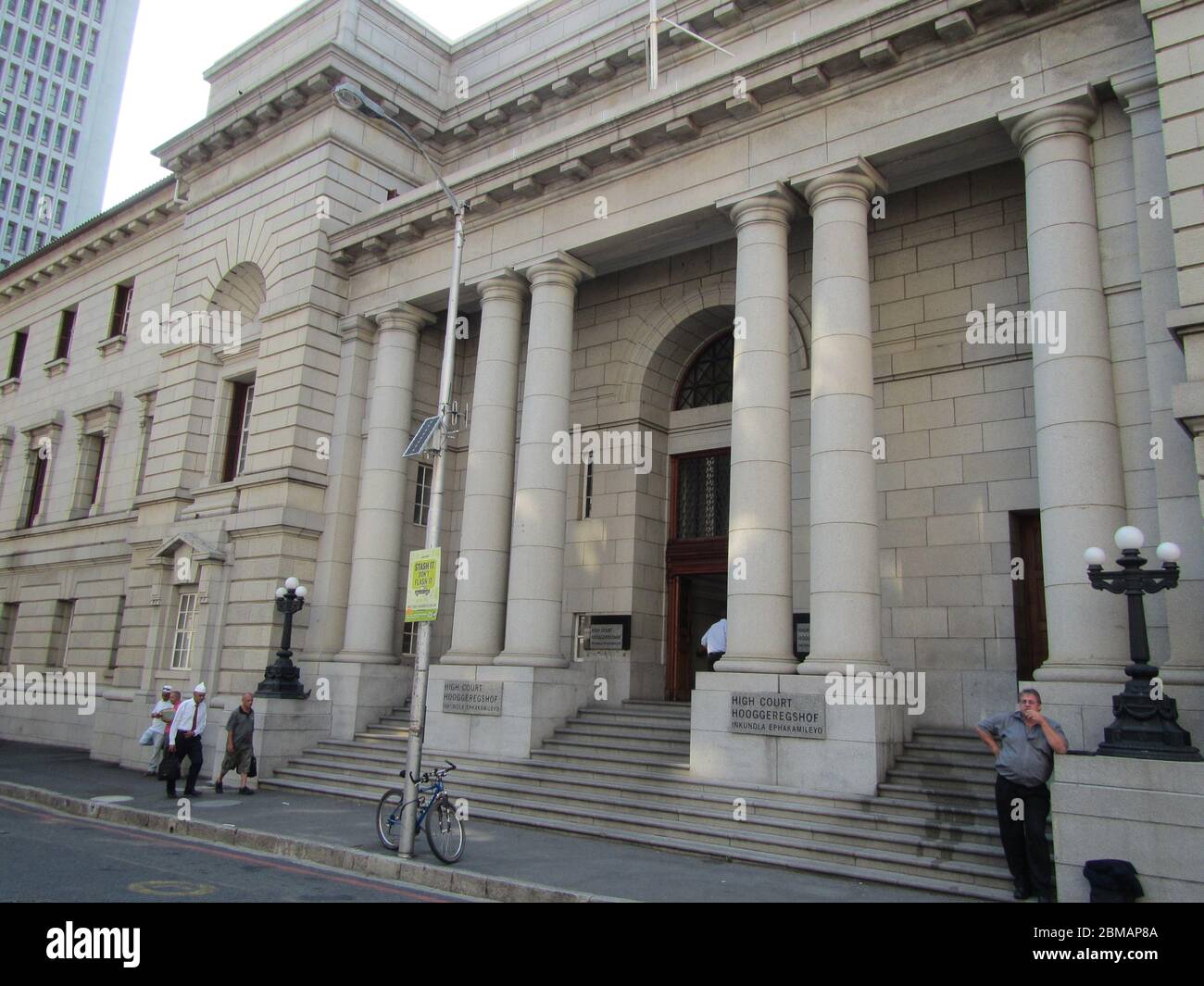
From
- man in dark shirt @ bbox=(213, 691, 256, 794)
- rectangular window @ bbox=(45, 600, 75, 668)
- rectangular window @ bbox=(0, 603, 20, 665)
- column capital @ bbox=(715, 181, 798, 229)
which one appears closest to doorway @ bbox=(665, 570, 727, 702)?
column capital @ bbox=(715, 181, 798, 229)

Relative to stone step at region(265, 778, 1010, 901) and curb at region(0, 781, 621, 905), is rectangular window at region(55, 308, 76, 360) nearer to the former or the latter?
curb at region(0, 781, 621, 905)

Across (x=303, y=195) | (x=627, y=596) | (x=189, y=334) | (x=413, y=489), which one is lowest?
(x=627, y=596)

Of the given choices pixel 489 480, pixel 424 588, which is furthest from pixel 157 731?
pixel 424 588

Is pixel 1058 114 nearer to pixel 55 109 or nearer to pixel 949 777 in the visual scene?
pixel 949 777

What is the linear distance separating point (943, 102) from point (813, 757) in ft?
33.3

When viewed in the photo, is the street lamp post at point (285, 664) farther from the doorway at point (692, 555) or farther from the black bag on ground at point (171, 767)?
the doorway at point (692, 555)

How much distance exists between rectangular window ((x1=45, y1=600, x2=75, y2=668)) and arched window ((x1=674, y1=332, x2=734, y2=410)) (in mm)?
21595

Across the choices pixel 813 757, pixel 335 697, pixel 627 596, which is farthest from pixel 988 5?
pixel 335 697

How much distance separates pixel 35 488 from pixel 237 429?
14665 mm

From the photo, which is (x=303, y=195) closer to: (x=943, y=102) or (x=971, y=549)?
(x=943, y=102)

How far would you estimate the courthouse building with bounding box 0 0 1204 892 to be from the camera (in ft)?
42.3

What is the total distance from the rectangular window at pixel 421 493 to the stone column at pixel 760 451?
34.6 feet

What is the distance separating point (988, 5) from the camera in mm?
13992

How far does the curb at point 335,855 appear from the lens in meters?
9.82
